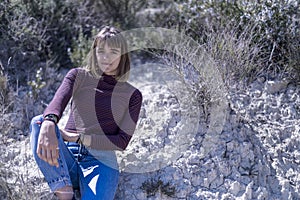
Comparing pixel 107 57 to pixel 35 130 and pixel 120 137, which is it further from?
pixel 35 130

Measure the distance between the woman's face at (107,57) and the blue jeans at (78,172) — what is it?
19.7 inches

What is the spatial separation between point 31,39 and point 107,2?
108cm

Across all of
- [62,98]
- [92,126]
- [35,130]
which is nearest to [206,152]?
→ [92,126]

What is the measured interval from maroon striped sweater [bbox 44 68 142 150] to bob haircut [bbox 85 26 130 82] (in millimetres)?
44

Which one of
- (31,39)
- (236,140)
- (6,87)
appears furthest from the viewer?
(31,39)

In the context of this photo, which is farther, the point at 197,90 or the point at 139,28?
the point at 139,28

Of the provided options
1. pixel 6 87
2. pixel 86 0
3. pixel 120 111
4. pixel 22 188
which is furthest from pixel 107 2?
pixel 22 188

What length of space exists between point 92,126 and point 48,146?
338mm

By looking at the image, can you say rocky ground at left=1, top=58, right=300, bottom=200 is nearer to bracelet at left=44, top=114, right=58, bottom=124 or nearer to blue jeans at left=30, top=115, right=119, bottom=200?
blue jeans at left=30, top=115, right=119, bottom=200

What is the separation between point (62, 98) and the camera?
9.98ft

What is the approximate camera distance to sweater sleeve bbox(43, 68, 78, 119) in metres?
2.98

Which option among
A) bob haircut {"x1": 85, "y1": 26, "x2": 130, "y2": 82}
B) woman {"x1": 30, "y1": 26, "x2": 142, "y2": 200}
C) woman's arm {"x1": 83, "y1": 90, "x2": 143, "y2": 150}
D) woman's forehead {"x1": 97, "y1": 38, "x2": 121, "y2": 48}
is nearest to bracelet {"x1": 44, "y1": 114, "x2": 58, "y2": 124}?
woman {"x1": 30, "y1": 26, "x2": 142, "y2": 200}

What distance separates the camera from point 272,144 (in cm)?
356

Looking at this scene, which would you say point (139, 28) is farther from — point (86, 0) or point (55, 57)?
point (55, 57)
